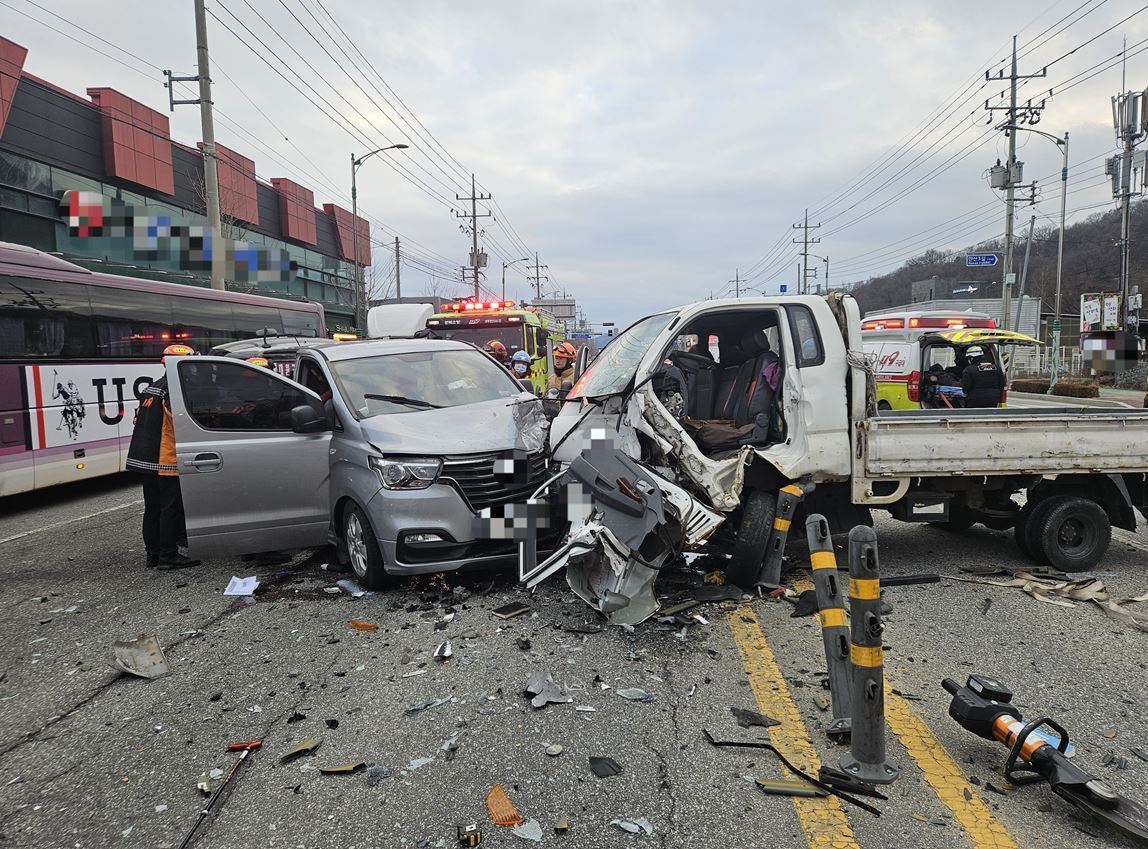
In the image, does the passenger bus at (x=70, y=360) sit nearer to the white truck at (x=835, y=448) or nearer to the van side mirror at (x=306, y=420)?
the van side mirror at (x=306, y=420)

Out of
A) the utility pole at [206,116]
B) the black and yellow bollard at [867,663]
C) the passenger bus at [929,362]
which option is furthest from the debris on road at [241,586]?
the utility pole at [206,116]

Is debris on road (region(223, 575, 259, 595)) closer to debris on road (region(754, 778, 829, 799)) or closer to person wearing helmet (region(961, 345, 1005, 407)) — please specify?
debris on road (region(754, 778, 829, 799))

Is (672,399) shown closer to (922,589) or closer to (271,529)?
(922,589)

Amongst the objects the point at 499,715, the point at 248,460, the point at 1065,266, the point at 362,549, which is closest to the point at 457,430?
the point at 362,549

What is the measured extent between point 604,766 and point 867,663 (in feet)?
3.88

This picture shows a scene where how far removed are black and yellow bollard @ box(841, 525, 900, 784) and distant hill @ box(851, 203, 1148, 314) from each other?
59.9 metres

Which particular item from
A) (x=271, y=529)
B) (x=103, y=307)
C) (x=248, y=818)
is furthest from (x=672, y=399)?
(x=103, y=307)

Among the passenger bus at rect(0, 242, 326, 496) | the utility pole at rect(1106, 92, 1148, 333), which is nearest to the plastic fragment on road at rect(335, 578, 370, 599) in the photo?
the passenger bus at rect(0, 242, 326, 496)

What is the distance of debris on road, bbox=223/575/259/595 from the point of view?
5.58 m

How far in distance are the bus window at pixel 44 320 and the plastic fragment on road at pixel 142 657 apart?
6.86 metres

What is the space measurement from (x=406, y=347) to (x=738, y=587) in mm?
3714

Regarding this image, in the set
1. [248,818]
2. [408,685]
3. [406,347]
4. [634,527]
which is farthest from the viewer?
[406,347]

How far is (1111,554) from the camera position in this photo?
609cm

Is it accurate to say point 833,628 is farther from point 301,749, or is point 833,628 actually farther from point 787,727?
point 301,749
